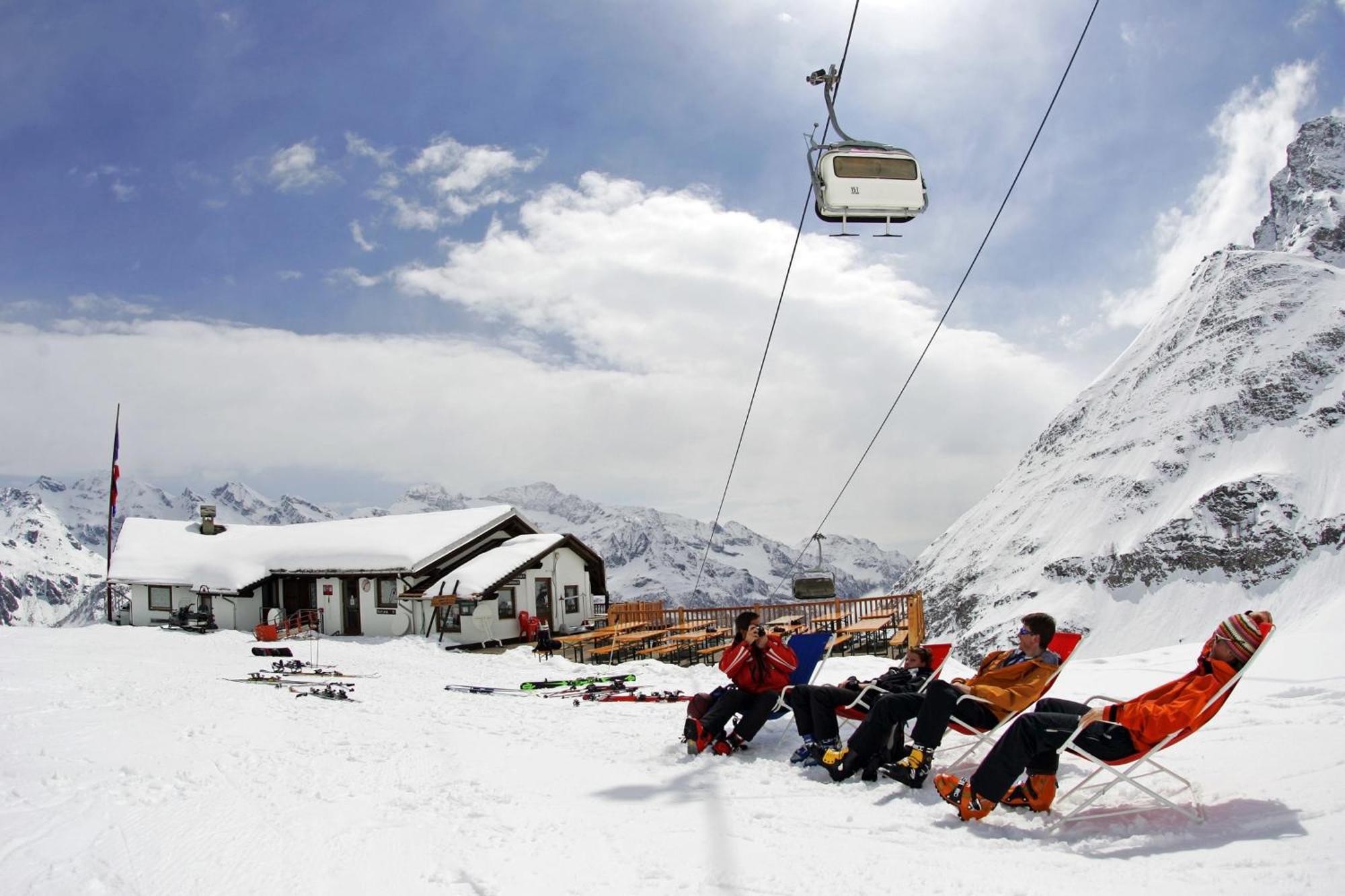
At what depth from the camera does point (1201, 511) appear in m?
161

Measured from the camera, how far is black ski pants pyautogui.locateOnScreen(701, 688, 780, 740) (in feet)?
22.4

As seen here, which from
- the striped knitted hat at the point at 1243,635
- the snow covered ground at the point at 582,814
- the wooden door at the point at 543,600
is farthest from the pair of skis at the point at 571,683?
the wooden door at the point at 543,600

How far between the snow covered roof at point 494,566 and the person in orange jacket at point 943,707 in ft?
61.6

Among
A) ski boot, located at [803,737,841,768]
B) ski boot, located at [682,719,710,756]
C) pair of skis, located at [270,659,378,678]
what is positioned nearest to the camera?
ski boot, located at [803,737,841,768]

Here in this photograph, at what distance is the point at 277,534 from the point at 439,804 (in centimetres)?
3130

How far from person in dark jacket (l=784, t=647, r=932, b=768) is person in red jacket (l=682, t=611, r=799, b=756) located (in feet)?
1.56

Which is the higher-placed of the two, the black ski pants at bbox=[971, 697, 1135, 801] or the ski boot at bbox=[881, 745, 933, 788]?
the black ski pants at bbox=[971, 697, 1135, 801]

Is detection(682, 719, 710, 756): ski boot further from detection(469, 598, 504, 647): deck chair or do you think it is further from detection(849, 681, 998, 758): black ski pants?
detection(469, 598, 504, 647): deck chair

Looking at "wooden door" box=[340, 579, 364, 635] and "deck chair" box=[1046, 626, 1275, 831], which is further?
"wooden door" box=[340, 579, 364, 635]

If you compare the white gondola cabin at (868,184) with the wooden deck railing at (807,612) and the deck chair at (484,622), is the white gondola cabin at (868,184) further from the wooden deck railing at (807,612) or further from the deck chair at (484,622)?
the deck chair at (484,622)

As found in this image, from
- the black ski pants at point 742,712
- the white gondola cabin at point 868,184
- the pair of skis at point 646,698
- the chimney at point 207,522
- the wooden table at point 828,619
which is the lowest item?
the pair of skis at point 646,698

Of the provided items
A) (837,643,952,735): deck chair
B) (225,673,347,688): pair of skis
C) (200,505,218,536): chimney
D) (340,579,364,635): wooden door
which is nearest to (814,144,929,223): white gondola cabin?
(837,643,952,735): deck chair

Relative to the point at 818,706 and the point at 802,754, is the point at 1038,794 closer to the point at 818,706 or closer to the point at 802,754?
the point at 818,706

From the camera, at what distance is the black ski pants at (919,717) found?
5477 millimetres
